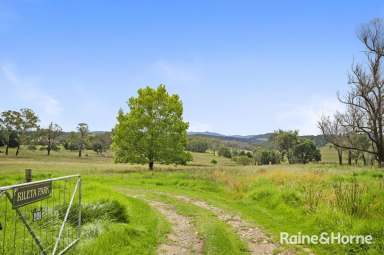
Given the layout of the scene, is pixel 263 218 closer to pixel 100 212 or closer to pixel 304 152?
pixel 100 212

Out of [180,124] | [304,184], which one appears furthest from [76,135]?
[304,184]

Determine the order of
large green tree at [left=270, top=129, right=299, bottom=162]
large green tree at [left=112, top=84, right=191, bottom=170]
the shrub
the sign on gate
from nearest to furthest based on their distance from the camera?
the sign on gate < the shrub < large green tree at [left=112, top=84, right=191, bottom=170] < large green tree at [left=270, top=129, right=299, bottom=162]

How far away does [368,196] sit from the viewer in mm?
11352

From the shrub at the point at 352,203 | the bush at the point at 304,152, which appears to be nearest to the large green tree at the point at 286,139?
the bush at the point at 304,152

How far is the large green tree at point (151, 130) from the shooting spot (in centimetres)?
4072

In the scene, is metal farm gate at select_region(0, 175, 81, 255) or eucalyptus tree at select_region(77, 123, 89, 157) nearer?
metal farm gate at select_region(0, 175, 81, 255)

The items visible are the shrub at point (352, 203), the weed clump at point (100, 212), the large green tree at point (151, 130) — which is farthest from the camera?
the large green tree at point (151, 130)

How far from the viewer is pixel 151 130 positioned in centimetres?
4094

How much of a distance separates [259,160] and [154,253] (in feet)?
382

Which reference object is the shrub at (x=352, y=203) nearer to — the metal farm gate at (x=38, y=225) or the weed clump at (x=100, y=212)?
the weed clump at (x=100, y=212)

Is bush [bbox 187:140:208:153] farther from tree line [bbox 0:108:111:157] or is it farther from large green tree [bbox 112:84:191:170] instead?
large green tree [bbox 112:84:191:170]

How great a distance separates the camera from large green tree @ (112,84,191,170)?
40.7 metres

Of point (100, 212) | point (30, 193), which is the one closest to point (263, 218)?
point (100, 212)

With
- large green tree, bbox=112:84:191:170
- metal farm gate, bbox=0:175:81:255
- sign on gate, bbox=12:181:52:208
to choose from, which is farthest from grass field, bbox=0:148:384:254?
large green tree, bbox=112:84:191:170
